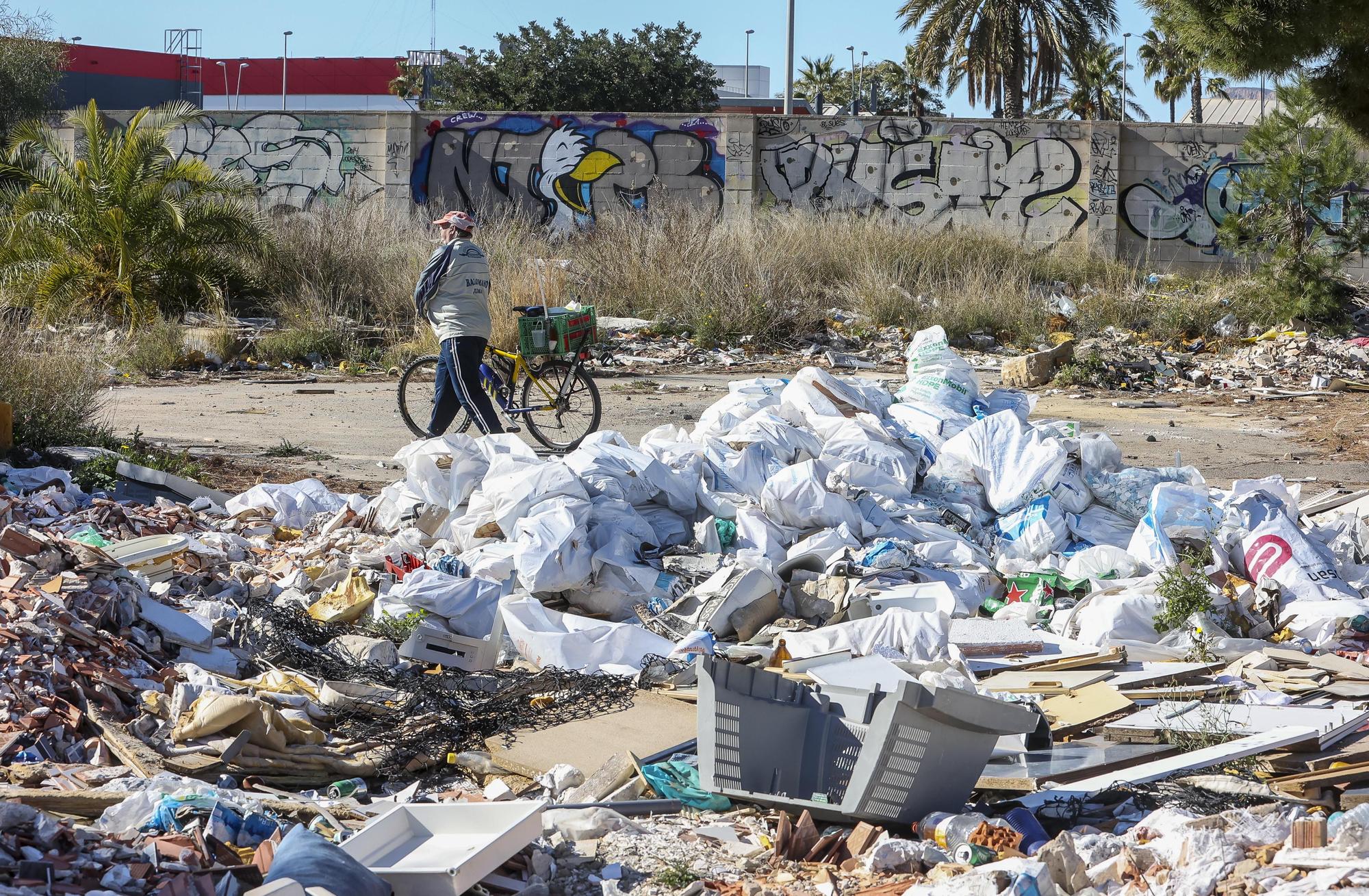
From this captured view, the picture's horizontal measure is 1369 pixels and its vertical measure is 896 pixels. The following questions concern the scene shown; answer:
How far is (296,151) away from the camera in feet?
69.0

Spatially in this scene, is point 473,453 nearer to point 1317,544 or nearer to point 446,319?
point 446,319

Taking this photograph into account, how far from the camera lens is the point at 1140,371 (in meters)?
13.2

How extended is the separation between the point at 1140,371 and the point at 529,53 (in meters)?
24.2

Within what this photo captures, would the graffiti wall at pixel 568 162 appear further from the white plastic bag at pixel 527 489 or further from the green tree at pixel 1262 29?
the white plastic bag at pixel 527 489

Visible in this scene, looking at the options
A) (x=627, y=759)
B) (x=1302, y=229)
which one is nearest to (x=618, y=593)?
(x=627, y=759)

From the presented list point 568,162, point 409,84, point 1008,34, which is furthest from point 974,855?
point 409,84

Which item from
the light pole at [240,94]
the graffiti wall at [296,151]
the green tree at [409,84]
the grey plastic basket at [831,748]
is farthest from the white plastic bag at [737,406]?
the light pole at [240,94]

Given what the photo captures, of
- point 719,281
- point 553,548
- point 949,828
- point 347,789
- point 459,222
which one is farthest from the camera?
point 719,281

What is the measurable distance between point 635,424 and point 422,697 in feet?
19.1

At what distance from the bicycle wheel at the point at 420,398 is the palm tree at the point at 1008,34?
23.1 meters

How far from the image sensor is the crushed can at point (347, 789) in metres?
3.82

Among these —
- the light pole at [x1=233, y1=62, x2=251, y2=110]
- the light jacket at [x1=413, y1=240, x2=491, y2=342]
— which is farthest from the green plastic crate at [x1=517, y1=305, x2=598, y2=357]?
the light pole at [x1=233, y1=62, x2=251, y2=110]

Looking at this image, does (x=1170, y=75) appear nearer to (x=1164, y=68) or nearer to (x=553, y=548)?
(x=1164, y=68)

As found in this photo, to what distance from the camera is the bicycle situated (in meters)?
8.58
